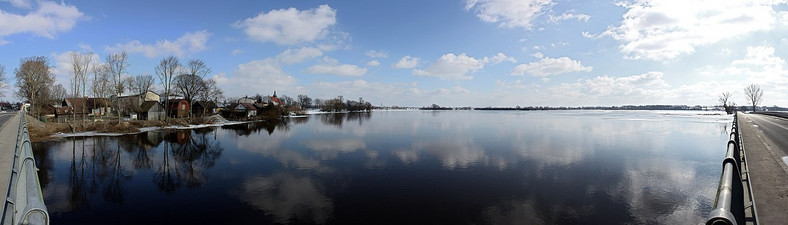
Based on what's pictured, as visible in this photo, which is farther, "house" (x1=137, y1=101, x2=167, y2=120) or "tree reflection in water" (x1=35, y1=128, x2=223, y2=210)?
"house" (x1=137, y1=101, x2=167, y2=120)

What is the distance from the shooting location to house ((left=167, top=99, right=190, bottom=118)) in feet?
216

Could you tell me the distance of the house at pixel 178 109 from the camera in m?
65.7

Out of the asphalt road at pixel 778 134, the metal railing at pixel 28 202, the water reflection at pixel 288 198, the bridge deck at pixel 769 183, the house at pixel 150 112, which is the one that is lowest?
the water reflection at pixel 288 198

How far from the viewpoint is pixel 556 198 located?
1265cm

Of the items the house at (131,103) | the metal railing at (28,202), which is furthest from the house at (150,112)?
the metal railing at (28,202)

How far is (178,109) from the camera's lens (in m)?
66.1

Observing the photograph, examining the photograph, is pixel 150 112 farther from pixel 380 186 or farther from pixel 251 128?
pixel 380 186

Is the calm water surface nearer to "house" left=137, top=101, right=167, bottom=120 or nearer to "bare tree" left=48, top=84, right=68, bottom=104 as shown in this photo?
"house" left=137, top=101, right=167, bottom=120

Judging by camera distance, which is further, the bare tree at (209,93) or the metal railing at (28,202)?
the bare tree at (209,93)

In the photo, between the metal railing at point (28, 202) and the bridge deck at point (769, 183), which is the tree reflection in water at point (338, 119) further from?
the metal railing at point (28, 202)

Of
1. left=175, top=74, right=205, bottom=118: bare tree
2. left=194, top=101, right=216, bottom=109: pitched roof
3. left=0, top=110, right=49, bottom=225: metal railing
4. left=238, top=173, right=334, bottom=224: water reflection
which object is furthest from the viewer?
left=194, top=101, right=216, bottom=109: pitched roof

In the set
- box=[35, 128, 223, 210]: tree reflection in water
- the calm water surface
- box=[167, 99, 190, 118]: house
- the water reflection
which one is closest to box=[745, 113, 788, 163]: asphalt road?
the calm water surface

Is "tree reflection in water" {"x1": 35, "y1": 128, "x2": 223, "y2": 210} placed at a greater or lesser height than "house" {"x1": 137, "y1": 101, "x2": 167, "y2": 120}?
lesser

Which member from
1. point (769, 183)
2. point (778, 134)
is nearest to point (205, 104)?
point (769, 183)
